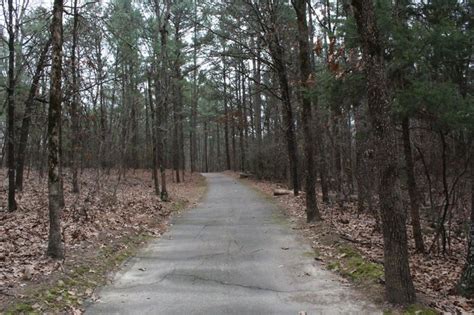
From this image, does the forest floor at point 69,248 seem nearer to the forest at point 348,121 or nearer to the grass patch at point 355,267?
the forest at point 348,121

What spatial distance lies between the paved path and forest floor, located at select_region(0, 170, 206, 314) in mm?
422

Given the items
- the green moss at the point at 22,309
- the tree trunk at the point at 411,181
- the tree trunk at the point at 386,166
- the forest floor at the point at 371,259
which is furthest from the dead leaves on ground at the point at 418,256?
the green moss at the point at 22,309

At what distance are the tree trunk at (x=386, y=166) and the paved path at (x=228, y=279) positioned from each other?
0.54 m

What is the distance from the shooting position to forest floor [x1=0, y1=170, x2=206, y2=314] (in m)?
6.12

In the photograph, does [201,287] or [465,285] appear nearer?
[465,285]

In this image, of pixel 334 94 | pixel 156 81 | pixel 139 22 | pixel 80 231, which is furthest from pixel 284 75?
pixel 80 231

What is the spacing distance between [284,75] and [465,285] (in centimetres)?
1363

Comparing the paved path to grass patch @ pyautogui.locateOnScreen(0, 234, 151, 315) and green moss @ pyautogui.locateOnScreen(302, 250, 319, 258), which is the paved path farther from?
grass patch @ pyautogui.locateOnScreen(0, 234, 151, 315)

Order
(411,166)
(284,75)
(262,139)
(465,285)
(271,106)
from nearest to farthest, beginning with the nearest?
(465,285)
(411,166)
(284,75)
(271,106)
(262,139)

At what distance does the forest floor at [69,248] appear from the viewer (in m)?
6.12

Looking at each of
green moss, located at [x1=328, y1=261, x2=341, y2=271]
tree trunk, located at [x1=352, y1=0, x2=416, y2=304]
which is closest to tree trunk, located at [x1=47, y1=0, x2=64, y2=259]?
green moss, located at [x1=328, y1=261, x2=341, y2=271]

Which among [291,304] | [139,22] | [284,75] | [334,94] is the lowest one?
[291,304]

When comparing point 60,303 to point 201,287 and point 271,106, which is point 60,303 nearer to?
point 201,287

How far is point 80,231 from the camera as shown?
410 inches
